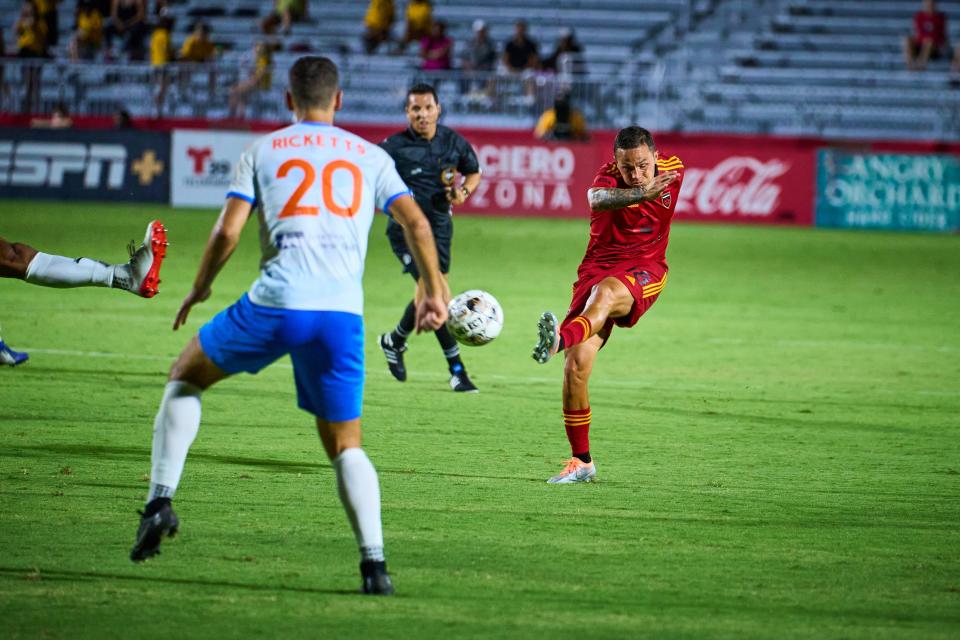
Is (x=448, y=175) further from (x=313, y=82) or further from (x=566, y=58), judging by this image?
(x=566, y=58)

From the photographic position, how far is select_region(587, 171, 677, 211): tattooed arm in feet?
26.5

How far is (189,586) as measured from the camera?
5.55 metres

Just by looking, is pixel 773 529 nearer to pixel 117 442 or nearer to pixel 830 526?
pixel 830 526

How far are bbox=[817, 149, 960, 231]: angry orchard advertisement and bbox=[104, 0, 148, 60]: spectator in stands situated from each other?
1574cm

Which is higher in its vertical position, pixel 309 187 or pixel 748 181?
pixel 309 187

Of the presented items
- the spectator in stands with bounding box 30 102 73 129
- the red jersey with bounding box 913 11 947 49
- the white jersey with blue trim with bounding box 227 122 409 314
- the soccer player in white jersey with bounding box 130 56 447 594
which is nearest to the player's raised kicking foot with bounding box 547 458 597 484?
the soccer player in white jersey with bounding box 130 56 447 594

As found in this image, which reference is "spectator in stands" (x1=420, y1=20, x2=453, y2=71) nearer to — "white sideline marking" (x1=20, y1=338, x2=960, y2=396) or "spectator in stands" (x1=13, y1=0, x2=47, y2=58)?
"spectator in stands" (x1=13, y1=0, x2=47, y2=58)

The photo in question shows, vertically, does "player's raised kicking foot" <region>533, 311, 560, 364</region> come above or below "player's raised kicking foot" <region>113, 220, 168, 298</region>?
below

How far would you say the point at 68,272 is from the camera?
24.9 ft

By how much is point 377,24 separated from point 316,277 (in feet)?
88.8

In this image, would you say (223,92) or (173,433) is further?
(223,92)

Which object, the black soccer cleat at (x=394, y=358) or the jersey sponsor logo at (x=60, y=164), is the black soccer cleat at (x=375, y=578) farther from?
the jersey sponsor logo at (x=60, y=164)

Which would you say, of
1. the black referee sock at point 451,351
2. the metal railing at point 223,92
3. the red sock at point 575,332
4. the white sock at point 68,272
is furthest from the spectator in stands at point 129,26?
the red sock at point 575,332

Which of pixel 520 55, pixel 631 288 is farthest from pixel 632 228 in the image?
pixel 520 55
